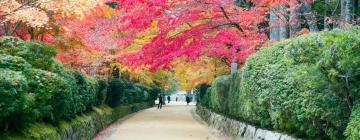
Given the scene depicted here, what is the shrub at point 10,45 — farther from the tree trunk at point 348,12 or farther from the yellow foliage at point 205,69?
the yellow foliage at point 205,69

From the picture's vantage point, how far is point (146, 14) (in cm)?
1477

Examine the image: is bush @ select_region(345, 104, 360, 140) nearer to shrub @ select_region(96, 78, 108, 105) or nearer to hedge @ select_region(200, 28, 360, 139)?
hedge @ select_region(200, 28, 360, 139)

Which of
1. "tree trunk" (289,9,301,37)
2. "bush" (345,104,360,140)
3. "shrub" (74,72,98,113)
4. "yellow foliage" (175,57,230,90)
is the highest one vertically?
"tree trunk" (289,9,301,37)

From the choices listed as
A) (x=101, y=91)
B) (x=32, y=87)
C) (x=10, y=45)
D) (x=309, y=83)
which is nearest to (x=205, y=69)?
(x=101, y=91)

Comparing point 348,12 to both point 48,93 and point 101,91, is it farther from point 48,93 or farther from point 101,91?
point 101,91

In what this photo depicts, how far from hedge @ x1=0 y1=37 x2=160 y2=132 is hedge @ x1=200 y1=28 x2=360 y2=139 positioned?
4.42 metres

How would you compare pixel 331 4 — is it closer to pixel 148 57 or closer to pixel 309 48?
pixel 148 57

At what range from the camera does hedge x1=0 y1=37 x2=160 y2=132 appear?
7523 mm

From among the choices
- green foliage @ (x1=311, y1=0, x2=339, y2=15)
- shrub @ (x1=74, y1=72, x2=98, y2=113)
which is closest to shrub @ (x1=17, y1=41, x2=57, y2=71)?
shrub @ (x1=74, y1=72, x2=98, y2=113)

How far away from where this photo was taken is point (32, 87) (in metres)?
9.69

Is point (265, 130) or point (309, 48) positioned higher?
point (309, 48)

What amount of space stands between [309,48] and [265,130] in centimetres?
419

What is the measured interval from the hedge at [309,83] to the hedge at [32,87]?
14.5 ft

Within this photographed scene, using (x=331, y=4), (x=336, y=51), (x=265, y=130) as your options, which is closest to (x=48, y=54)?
(x=265, y=130)
